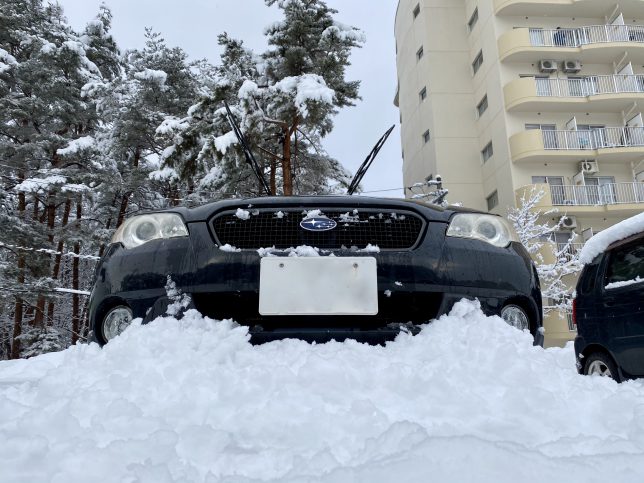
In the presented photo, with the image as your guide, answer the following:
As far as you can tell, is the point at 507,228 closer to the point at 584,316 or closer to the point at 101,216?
→ the point at 584,316

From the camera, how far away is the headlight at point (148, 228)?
6.51 feet

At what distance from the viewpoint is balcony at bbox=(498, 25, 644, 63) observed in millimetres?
19781

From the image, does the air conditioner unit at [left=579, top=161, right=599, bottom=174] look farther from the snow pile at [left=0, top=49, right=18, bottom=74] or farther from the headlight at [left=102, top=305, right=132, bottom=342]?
the snow pile at [left=0, top=49, right=18, bottom=74]

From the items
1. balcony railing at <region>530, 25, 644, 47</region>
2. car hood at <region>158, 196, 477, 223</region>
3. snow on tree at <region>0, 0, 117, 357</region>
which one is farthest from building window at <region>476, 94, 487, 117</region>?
car hood at <region>158, 196, 477, 223</region>

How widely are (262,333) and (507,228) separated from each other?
3.86ft

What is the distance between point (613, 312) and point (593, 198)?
1813 cm

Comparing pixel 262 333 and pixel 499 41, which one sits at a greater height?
pixel 499 41

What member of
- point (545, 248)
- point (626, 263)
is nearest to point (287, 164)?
point (545, 248)

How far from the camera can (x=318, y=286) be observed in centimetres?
175

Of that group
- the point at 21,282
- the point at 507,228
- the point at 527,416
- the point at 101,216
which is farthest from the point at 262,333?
the point at 101,216

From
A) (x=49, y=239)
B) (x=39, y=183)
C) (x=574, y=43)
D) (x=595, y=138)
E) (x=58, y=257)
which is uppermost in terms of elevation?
(x=574, y=43)

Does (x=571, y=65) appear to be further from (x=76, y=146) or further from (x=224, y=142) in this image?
(x=76, y=146)

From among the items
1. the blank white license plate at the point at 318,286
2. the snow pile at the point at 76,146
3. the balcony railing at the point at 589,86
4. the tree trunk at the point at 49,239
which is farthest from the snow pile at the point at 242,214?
the balcony railing at the point at 589,86

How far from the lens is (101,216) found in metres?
18.9
